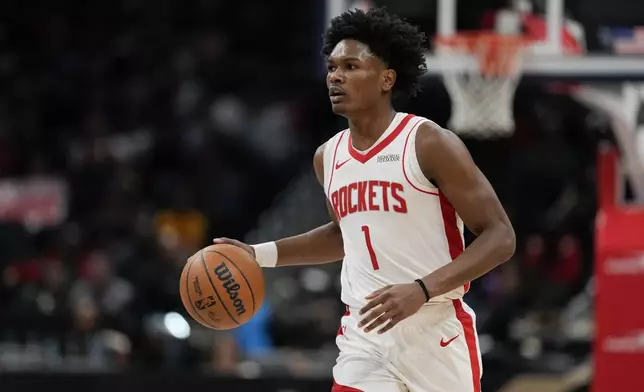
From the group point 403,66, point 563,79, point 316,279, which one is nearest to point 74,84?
point 316,279

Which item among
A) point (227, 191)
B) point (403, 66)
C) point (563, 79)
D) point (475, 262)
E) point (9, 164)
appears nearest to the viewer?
point (475, 262)

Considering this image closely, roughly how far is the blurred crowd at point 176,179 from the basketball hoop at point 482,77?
299mm

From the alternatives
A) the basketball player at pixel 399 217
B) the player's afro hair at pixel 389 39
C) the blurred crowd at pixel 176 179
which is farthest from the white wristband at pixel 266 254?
the blurred crowd at pixel 176 179

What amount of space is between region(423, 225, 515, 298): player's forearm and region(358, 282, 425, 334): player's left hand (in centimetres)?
12

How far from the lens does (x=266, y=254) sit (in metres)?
5.04

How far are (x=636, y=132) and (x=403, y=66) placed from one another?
4.75 m

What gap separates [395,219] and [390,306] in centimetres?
56

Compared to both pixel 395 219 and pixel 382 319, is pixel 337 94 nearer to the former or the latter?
pixel 395 219

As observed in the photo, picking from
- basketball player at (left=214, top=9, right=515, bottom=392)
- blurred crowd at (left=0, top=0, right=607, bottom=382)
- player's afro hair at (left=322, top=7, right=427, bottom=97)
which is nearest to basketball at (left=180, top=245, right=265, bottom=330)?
basketball player at (left=214, top=9, right=515, bottom=392)

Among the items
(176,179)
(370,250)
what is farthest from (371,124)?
(176,179)

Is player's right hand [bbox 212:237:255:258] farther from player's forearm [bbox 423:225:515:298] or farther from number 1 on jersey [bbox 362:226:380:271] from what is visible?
player's forearm [bbox 423:225:515:298]

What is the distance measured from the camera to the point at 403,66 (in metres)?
4.74

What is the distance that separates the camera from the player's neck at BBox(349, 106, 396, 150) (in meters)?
4.65

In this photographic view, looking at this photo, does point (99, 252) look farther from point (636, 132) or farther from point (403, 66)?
point (403, 66)
